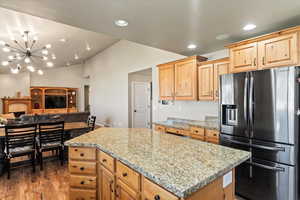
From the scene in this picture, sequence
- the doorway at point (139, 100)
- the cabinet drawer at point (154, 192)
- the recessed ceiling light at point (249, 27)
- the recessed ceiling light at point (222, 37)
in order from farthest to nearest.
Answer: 1. the doorway at point (139, 100)
2. the recessed ceiling light at point (222, 37)
3. the recessed ceiling light at point (249, 27)
4. the cabinet drawer at point (154, 192)

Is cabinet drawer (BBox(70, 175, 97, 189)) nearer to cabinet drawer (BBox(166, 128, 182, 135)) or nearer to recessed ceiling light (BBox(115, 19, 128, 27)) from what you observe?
recessed ceiling light (BBox(115, 19, 128, 27))

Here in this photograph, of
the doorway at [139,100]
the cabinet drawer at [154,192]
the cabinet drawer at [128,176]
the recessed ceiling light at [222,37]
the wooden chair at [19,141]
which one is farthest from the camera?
the doorway at [139,100]

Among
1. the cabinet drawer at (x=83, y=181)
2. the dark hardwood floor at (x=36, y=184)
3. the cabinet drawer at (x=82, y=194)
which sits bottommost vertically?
the dark hardwood floor at (x=36, y=184)

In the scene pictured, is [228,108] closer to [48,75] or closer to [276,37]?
[276,37]

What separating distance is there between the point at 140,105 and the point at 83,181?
4822mm

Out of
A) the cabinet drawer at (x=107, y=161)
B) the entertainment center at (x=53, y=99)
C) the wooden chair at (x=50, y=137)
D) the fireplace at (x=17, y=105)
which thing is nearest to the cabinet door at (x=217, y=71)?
the cabinet drawer at (x=107, y=161)

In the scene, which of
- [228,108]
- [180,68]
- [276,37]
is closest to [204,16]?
[276,37]

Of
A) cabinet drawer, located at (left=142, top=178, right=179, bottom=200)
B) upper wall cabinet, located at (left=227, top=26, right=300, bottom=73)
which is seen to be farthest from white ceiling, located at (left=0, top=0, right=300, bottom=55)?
cabinet drawer, located at (left=142, top=178, right=179, bottom=200)

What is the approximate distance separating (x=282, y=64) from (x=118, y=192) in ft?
8.05

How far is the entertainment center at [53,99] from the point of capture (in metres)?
9.23

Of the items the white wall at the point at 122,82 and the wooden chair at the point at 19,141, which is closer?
the wooden chair at the point at 19,141

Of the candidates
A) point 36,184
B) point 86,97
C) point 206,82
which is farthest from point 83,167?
point 86,97

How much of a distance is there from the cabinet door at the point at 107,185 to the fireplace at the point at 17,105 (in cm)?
835

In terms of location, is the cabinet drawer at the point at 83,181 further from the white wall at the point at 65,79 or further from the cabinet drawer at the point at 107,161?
the white wall at the point at 65,79
